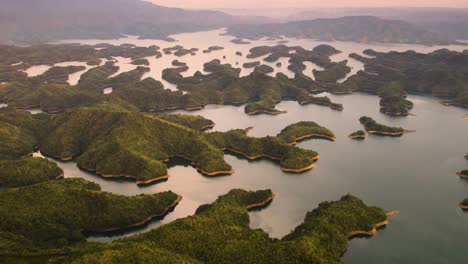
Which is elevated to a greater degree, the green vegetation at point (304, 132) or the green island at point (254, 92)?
the green vegetation at point (304, 132)

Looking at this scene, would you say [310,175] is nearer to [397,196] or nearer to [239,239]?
[397,196]

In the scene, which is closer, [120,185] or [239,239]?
[239,239]

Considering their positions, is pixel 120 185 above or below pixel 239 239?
below

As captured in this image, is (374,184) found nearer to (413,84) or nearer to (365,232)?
(365,232)

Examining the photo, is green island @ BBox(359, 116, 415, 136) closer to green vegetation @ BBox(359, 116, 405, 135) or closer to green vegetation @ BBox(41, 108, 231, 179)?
green vegetation @ BBox(359, 116, 405, 135)

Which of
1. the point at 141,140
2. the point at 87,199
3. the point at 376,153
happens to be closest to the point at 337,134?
the point at 376,153

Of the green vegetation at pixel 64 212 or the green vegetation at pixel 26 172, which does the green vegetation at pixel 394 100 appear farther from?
the green vegetation at pixel 26 172

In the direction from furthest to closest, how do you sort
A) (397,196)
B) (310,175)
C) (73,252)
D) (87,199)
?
1. (310,175)
2. (397,196)
3. (87,199)
4. (73,252)

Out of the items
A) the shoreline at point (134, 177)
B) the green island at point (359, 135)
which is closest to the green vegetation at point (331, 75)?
the green island at point (359, 135)
